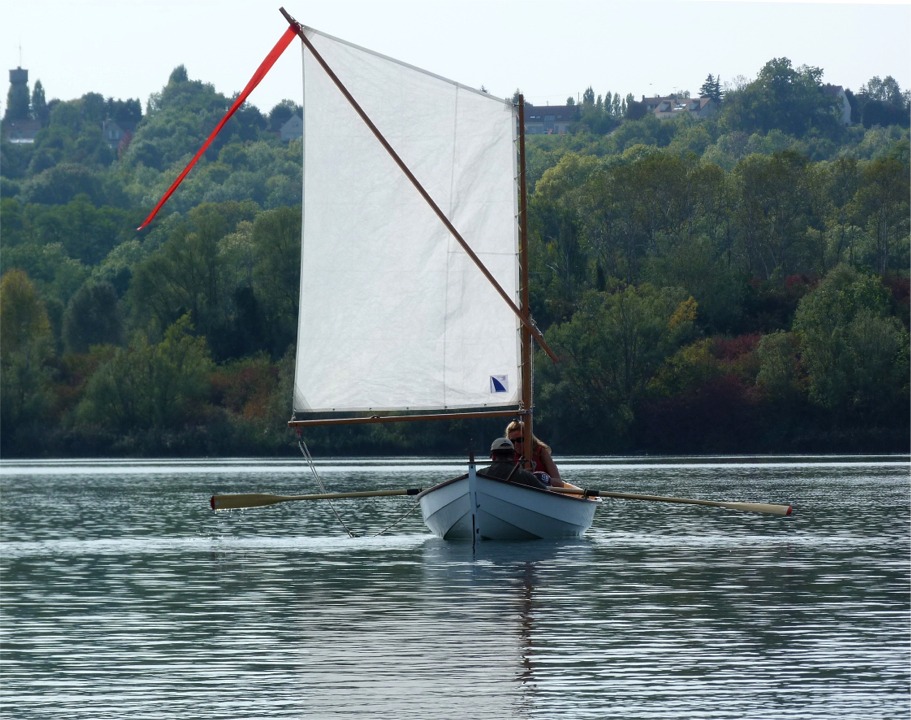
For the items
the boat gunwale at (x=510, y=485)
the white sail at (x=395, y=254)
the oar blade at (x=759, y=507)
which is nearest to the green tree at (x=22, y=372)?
the boat gunwale at (x=510, y=485)

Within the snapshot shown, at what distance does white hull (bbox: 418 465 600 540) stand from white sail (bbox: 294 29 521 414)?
7.46 feet

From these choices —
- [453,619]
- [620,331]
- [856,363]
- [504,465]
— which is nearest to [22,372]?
[620,331]

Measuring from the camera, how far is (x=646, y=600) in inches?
1244

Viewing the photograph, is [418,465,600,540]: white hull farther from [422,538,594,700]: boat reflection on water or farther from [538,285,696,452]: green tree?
[538,285,696,452]: green tree

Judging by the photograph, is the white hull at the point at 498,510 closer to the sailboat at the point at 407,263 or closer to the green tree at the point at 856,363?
the sailboat at the point at 407,263

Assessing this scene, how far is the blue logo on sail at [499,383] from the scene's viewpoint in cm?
4419

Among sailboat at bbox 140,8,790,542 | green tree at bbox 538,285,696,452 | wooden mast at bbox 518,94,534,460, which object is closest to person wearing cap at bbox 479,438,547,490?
sailboat at bbox 140,8,790,542

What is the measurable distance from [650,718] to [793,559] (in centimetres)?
1991

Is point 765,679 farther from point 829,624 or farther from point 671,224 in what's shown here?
point 671,224

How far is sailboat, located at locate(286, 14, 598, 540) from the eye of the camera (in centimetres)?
4375

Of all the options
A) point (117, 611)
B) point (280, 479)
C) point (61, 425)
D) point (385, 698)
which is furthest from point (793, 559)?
point (61, 425)

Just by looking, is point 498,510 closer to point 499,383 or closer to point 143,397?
point 499,383

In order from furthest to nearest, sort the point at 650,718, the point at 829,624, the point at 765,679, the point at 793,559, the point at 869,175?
the point at 869,175 < the point at 793,559 < the point at 829,624 < the point at 765,679 < the point at 650,718

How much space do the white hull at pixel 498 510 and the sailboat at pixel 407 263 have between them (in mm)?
61
